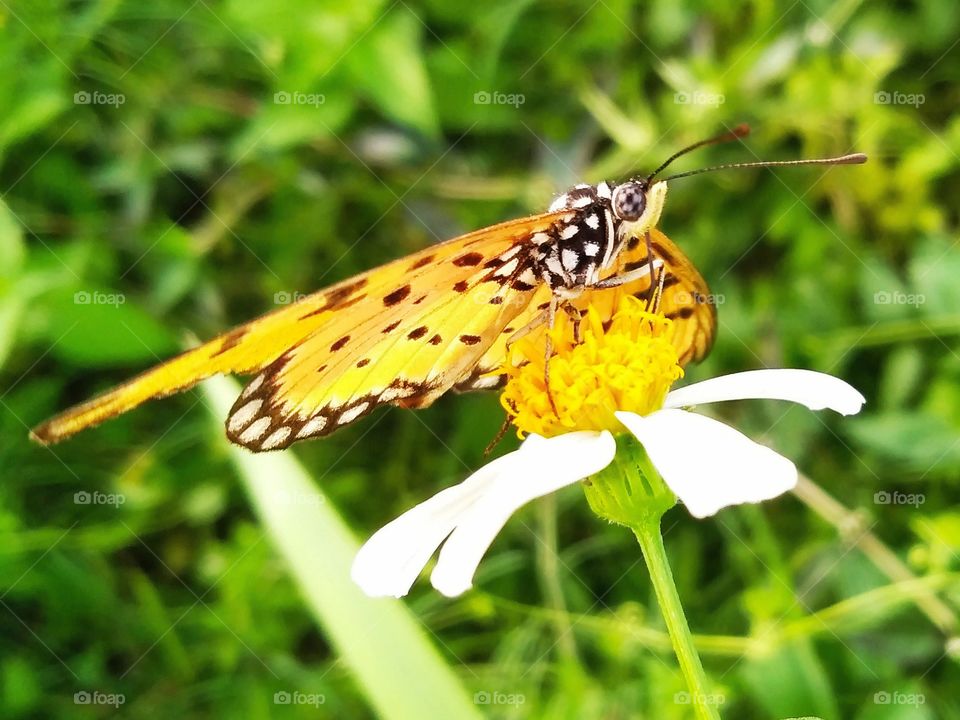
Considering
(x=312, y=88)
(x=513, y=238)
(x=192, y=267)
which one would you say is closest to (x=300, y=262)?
(x=192, y=267)

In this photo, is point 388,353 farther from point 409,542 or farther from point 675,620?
point 675,620

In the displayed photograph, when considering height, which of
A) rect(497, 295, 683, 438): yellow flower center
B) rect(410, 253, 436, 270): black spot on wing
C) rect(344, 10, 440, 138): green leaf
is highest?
rect(344, 10, 440, 138): green leaf

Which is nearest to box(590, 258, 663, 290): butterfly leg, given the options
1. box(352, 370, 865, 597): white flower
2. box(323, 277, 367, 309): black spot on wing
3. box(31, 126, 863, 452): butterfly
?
box(31, 126, 863, 452): butterfly

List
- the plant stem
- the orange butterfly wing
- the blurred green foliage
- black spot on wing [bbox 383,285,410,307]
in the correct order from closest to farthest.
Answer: the plant stem → the orange butterfly wing → black spot on wing [bbox 383,285,410,307] → the blurred green foliage

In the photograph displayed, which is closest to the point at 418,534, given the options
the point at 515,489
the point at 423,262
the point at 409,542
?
the point at 409,542

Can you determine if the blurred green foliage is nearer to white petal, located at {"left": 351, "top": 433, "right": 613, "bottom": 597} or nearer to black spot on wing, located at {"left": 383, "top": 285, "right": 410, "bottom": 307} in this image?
white petal, located at {"left": 351, "top": 433, "right": 613, "bottom": 597}

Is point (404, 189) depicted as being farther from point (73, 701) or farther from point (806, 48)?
point (73, 701)

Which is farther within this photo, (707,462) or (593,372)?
(593,372)
